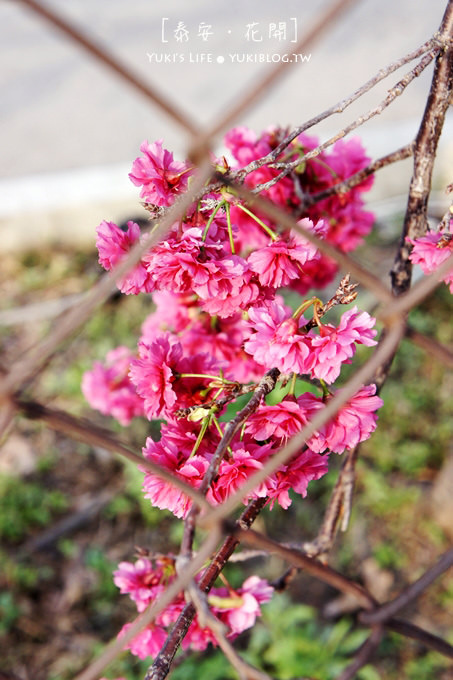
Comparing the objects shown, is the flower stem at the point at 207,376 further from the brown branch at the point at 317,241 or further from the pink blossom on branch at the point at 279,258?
the brown branch at the point at 317,241

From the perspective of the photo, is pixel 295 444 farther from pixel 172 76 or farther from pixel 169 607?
pixel 172 76

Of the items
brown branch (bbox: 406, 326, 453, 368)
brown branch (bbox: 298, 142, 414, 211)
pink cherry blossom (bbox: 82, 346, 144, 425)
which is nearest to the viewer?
brown branch (bbox: 406, 326, 453, 368)

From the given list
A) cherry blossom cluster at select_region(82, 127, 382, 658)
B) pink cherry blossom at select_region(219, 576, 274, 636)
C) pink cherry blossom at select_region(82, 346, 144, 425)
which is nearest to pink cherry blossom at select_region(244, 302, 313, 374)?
cherry blossom cluster at select_region(82, 127, 382, 658)

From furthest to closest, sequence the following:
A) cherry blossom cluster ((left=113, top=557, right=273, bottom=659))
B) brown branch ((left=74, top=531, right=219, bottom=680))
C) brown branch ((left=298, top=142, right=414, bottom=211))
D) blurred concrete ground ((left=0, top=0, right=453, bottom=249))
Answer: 1. blurred concrete ground ((left=0, top=0, right=453, bottom=249))
2. brown branch ((left=298, top=142, right=414, bottom=211))
3. cherry blossom cluster ((left=113, top=557, right=273, bottom=659))
4. brown branch ((left=74, top=531, right=219, bottom=680))

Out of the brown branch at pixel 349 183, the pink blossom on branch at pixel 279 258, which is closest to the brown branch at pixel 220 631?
the pink blossom on branch at pixel 279 258

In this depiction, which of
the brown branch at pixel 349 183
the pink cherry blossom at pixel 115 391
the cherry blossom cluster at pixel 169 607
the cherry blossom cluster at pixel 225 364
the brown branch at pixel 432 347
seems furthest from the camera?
the pink cherry blossom at pixel 115 391

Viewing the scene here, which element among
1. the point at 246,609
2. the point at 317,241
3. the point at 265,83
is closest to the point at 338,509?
the point at 246,609

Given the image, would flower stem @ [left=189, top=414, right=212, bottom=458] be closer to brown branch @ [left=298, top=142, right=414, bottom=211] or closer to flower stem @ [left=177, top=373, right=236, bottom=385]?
flower stem @ [left=177, top=373, right=236, bottom=385]
